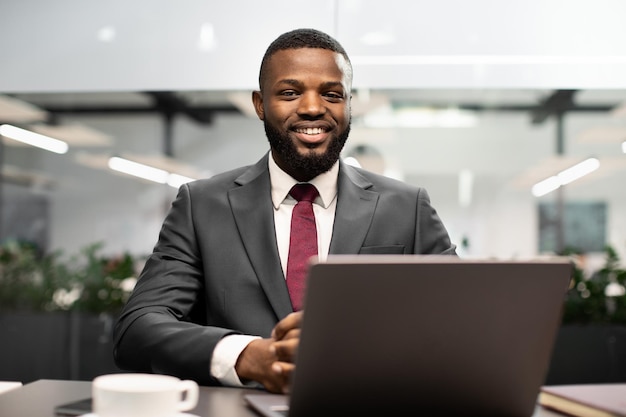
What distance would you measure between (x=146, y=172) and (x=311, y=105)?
75.3 inches

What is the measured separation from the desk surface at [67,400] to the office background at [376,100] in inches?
89.6

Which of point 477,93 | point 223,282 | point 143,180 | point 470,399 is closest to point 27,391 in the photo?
point 223,282

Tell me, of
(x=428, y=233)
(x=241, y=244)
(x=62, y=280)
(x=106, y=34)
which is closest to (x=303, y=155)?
(x=241, y=244)

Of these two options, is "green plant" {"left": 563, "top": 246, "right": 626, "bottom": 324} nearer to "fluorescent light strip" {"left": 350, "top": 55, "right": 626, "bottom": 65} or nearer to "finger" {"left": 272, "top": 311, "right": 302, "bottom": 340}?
"fluorescent light strip" {"left": 350, "top": 55, "right": 626, "bottom": 65}

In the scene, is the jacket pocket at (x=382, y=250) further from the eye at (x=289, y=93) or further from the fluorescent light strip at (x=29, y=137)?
the fluorescent light strip at (x=29, y=137)

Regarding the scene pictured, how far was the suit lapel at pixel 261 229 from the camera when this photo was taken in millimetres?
1747

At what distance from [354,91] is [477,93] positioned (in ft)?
1.84

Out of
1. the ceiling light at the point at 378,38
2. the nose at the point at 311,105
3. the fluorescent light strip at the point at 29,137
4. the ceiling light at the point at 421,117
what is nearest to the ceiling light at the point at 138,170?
the fluorescent light strip at the point at 29,137

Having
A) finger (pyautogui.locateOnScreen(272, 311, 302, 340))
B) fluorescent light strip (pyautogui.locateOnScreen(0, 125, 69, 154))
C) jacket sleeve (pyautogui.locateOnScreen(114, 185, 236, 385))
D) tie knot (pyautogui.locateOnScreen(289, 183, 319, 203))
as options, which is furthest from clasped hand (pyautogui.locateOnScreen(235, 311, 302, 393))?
fluorescent light strip (pyautogui.locateOnScreen(0, 125, 69, 154))

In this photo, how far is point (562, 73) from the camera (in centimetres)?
331

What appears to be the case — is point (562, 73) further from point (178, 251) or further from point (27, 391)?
point (27, 391)

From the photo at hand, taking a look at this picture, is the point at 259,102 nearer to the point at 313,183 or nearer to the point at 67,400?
the point at 313,183

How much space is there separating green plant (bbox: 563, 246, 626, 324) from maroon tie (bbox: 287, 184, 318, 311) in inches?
74.3

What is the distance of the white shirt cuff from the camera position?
1.31 meters
